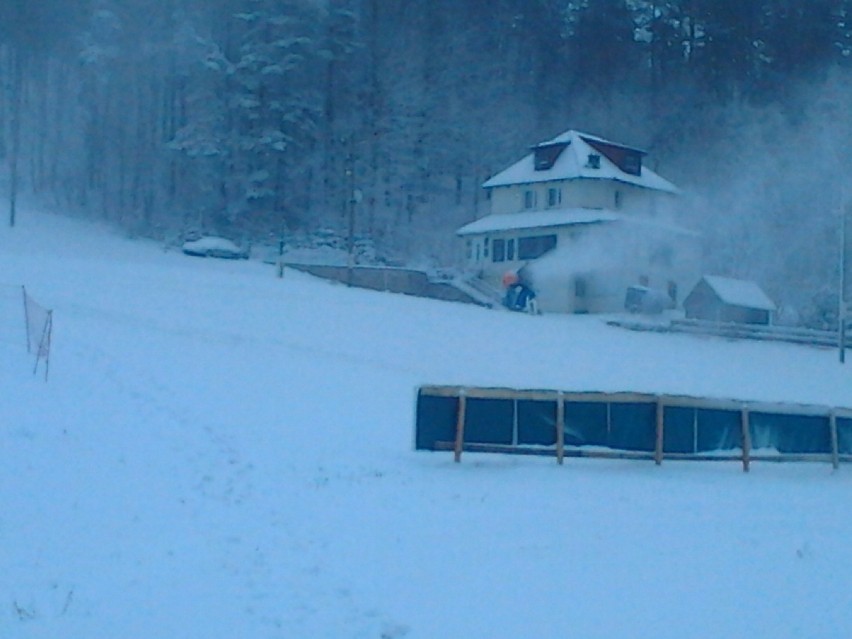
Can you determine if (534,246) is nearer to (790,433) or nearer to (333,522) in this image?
(790,433)

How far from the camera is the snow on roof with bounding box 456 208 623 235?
164 ft

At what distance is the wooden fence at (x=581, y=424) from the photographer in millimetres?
16453

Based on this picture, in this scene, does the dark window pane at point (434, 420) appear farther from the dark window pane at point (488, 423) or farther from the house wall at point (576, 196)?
the house wall at point (576, 196)

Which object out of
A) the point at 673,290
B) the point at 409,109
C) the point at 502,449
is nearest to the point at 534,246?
the point at 673,290

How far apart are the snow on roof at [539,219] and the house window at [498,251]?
2.74 ft

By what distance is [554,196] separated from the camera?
53406 mm

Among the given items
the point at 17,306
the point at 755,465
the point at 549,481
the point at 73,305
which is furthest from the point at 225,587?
the point at 73,305

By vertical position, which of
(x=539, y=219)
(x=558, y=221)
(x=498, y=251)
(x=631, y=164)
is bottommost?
(x=498, y=251)

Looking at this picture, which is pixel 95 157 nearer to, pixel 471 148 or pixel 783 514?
pixel 471 148

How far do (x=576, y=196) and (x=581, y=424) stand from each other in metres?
36.6

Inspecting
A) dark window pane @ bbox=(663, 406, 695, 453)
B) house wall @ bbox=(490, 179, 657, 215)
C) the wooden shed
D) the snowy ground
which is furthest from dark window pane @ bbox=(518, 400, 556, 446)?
house wall @ bbox=(490, 179, 657, 215)

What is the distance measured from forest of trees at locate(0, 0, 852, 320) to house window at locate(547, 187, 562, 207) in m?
9.42

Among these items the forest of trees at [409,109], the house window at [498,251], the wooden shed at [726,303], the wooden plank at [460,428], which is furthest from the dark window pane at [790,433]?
the forest of trees at [409,109]

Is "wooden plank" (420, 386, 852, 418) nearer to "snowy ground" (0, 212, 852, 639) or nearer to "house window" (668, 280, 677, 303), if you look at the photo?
"snowy ground" (0, 212, 852, 639)
